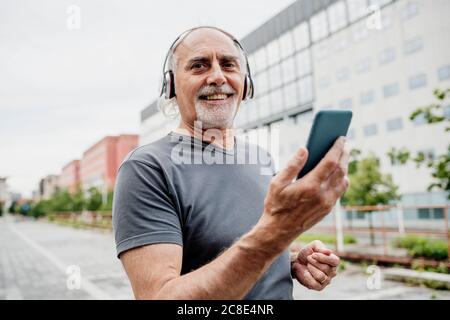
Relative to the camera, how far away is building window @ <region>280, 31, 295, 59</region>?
3988 cm

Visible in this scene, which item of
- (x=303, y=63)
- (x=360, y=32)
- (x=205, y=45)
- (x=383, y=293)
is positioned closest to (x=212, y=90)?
(x=205, y=45)

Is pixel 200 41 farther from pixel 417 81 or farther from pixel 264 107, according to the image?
pixel 264 107

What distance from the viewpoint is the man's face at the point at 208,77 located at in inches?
60.1

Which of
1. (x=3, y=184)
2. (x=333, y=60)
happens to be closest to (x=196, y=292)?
(x=333, y=60)

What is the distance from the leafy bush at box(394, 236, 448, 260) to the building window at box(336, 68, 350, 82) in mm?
26242

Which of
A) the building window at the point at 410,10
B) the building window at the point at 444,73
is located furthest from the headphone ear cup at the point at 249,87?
the building window at the point at 410,10

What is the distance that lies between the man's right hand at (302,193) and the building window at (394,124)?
31.4m

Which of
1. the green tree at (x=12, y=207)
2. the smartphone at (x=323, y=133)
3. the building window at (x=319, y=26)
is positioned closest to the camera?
the smartphone at (x=323, y=133)

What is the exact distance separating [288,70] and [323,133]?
40.9m

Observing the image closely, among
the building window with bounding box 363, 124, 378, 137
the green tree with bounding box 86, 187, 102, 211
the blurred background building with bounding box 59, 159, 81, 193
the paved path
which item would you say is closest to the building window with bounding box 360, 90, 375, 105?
the building window with bounding box 363, 124, 378, 137

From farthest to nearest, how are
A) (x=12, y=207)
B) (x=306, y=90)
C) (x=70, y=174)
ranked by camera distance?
(x=12, y=207) < (x=70, y=174) < (x=306, y=90)

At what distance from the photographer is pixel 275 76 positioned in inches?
1657

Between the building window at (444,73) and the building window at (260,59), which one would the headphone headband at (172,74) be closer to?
the building window at (444,73)

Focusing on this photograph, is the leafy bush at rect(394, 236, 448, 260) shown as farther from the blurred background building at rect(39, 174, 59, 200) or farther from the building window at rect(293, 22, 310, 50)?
the blurred background building at rect(39, 174, 59, 200)
